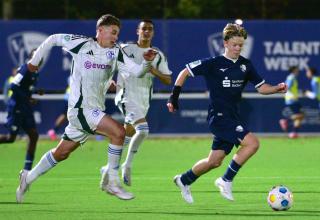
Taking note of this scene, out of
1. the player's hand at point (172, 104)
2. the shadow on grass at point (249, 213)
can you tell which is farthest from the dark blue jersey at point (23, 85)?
the shadow on grass at point (249, 213)

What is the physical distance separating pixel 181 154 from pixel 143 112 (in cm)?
665

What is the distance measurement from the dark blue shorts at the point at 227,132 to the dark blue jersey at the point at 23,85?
5.47 m

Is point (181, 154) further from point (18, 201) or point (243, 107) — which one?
point (18, 201)

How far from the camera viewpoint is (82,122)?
11789 mm

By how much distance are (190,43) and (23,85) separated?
12.1m

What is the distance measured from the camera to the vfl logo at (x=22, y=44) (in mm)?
27906

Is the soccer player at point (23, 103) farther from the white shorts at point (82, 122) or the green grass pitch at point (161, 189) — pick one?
the white shorts at point (82, 122)

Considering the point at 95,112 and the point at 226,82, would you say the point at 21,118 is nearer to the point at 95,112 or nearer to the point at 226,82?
the point at 95,112

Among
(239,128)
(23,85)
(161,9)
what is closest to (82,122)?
(239,128)

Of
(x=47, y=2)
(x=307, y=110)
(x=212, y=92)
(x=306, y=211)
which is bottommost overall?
(x=307, y=110)

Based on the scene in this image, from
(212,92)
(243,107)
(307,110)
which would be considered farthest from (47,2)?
(212,92)

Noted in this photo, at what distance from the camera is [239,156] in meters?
12.0

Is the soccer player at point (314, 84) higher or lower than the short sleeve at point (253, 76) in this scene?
lower

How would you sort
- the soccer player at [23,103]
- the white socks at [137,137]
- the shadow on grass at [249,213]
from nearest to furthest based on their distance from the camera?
1. the shadow on grass at [249,213]
2. the white socks at [137,137]
3. the soccer player at [23,103]
